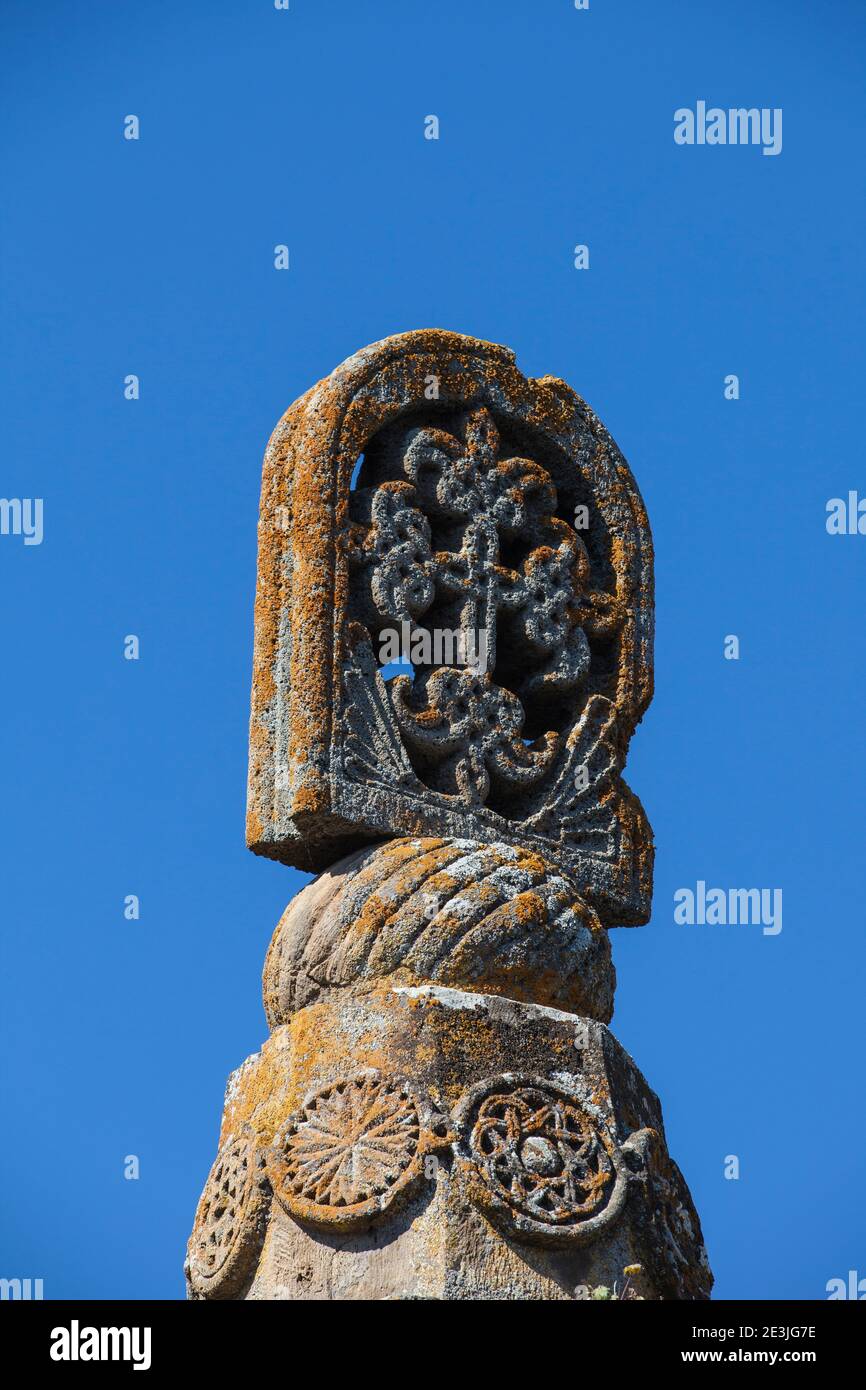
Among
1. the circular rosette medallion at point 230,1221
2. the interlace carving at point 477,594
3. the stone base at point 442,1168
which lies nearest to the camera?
the stone base at point 442,1168

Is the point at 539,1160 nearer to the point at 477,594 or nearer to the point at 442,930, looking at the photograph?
the point at 442,930

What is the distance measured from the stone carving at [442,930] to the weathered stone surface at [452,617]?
0.77ft

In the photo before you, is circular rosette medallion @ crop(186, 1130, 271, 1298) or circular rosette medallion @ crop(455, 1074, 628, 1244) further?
circular rosette medallion @ crop(186, 1130, 271, 1298)

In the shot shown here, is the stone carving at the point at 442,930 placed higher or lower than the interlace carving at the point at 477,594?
lower

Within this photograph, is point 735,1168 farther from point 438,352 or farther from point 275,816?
point 438,352

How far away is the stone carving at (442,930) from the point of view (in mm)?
9078

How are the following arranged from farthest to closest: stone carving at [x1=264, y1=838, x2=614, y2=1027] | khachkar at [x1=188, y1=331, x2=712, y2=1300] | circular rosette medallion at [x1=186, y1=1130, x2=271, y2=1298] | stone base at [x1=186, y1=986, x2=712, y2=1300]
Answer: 1. stone carving at [x1=264, y1=838, x2=614, y2=1027]
2. circular rosette medallion at [x1=186, y1=1130, x2=271, y2=1298]
3. khachkar at [x1=188, y1=331, x2=712, y2=1300]
4. stone base at [x1=186, y1=986, x2=712, y2=1300]

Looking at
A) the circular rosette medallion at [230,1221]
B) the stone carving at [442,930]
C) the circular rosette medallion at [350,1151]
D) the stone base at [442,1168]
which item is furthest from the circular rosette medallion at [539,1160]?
the circular rosette medallion at [230,1221]

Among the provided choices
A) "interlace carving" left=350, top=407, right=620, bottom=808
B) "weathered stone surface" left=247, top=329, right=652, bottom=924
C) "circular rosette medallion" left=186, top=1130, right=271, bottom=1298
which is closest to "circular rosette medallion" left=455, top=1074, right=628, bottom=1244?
"circular rosette medallion" left=186, top=1130, right=271, bottom=1298

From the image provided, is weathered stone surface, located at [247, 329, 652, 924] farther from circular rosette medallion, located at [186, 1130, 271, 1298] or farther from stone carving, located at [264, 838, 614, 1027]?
circular rosette medallion, located at [186, 1130, 271, 1298]

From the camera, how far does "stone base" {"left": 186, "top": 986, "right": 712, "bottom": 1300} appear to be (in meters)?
8.55

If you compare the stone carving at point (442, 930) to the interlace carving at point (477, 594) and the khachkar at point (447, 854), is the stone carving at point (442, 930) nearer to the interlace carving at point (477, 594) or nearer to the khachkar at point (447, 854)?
the khachkar at point (447, 854)

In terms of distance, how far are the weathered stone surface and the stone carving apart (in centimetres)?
23
